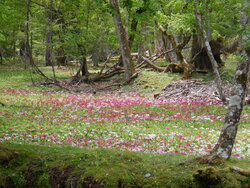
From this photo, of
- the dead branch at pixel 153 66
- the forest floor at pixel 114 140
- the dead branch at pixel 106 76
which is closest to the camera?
the forest floor at pixel 114 140

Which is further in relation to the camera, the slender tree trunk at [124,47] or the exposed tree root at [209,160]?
the slender tree trunk at [124,47]

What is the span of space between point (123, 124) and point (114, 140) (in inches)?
109

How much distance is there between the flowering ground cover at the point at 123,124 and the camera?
368 inches

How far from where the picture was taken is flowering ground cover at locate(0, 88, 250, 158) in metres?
9.36

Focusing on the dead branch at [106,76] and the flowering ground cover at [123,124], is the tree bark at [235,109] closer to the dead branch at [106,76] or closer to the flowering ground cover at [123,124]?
the flowering ground cover at [123,124]

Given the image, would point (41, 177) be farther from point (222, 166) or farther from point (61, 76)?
point (61, 76)

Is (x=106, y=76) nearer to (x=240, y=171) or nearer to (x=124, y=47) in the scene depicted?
(x=124, y=47)

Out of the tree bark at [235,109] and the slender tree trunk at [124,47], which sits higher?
the slender tree trunk at [124,47]

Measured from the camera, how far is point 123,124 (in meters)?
12.6

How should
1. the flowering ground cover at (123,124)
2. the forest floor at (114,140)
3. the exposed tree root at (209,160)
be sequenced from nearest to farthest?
the forest floor at (114,140), the exposed tree root at (209,160), the flowering ground cover at (123,124)

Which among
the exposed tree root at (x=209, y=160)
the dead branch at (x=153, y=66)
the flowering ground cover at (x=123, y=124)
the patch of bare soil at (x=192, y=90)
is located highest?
the dead branch at (x=153, y=66)

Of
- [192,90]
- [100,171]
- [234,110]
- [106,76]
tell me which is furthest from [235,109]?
[106,76]

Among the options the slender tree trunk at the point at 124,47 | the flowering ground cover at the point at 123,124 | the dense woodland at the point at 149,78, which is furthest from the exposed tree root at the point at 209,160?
the slender tree trunk at the point at 124,47

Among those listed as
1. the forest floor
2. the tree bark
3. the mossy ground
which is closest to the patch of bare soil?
the forest floor
